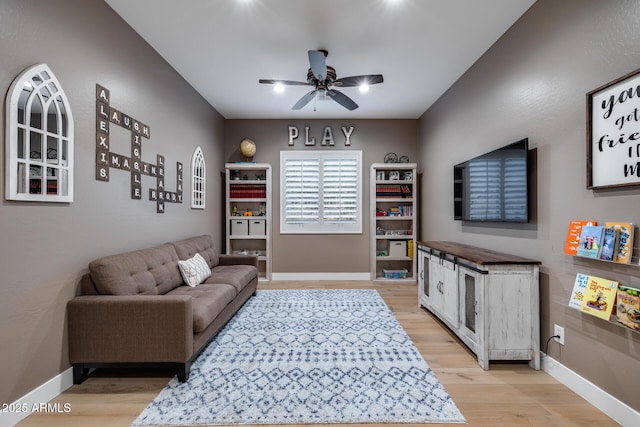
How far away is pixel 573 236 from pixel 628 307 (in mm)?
510

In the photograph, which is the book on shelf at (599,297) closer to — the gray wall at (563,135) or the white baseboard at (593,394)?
the gray wall at (563,135)

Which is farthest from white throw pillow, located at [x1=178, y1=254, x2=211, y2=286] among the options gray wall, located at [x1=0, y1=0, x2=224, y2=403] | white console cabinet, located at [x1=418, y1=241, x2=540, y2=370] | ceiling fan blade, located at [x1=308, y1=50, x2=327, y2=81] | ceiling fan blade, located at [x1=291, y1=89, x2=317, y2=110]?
white console cabinet, located at [x1=418, y1=241, x2=540, y2=370]

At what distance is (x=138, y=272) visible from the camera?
2418 mm

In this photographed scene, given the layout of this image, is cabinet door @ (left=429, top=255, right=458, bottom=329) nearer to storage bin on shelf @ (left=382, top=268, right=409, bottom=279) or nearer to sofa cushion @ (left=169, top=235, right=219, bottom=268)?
storage bin on shelf @ (left=382, top=268, right=409, bottom=279)

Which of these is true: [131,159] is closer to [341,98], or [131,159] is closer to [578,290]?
[341,98]

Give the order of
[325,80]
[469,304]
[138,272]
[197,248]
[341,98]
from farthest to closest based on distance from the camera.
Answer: [197,248]
[341,98]
[325,80]
[469,304]
[138,272]

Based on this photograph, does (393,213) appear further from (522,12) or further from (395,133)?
(522,12)

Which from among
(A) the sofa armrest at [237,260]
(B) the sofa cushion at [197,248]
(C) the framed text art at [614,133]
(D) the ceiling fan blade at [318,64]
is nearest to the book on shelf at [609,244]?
(C) the framed text art at [614,133]

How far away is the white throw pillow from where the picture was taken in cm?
302

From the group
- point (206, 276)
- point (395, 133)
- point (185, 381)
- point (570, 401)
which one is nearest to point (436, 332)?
point (570, 401)

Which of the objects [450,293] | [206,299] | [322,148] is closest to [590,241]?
[450,293]

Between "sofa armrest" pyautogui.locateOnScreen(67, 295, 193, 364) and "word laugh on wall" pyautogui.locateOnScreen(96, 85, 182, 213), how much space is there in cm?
103

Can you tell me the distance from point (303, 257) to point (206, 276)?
86.6 inches

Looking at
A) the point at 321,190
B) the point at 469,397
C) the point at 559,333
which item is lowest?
the point at 469,397
